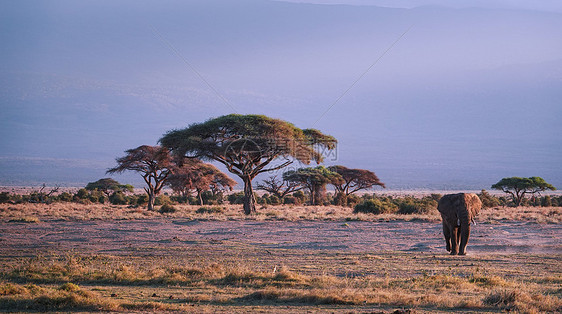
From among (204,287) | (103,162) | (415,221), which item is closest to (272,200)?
(415,221)

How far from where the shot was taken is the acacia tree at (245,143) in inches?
1412

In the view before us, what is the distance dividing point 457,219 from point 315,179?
122 ft

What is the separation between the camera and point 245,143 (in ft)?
119

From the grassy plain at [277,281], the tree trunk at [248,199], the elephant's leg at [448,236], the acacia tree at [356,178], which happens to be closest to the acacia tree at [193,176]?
the tree trunk at [248,199]

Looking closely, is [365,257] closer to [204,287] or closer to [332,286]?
[332,286]

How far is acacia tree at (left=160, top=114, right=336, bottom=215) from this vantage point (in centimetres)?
3588

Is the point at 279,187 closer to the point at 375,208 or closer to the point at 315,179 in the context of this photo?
the point at 315,179

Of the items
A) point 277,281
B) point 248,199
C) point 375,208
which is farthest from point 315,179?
point 277,281

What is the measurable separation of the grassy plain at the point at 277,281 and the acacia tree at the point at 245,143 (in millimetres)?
16390

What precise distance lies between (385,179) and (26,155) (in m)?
124

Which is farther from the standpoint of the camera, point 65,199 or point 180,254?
point 65,199

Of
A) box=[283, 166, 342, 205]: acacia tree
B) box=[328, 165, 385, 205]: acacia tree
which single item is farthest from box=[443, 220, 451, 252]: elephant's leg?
box=[328, 165, 385, 205]: acacia tree

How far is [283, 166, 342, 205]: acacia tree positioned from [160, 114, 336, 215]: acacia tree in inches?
712

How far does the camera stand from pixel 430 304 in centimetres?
1066
